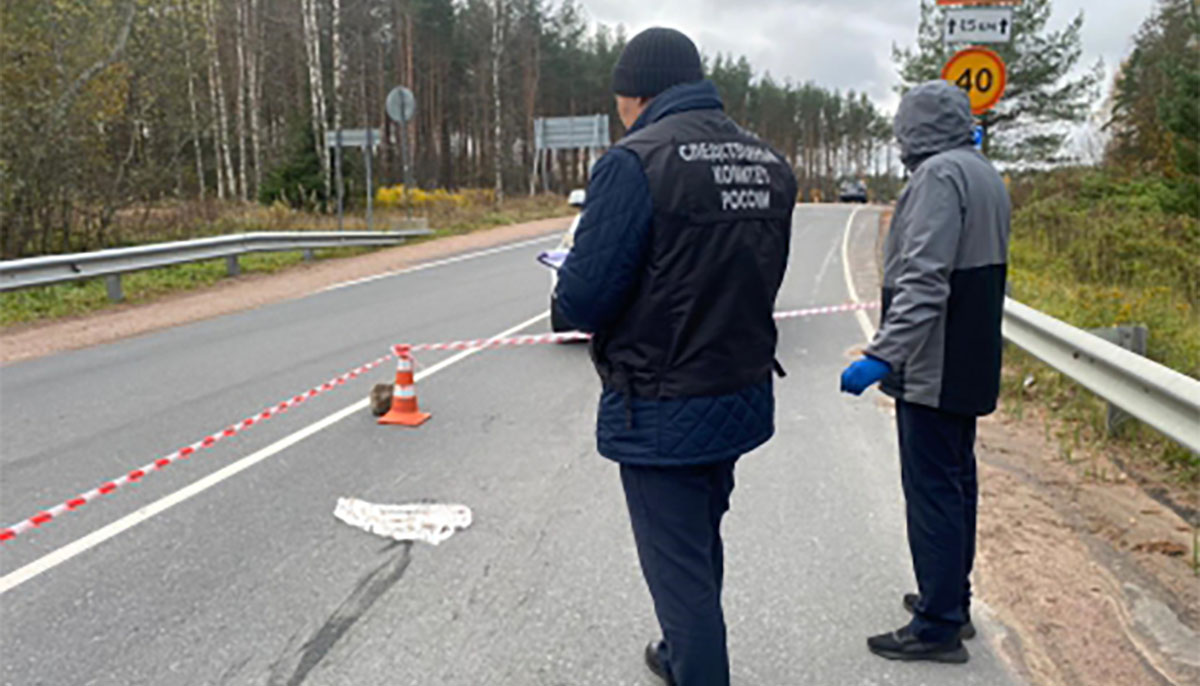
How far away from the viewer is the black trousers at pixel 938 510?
3.14 m

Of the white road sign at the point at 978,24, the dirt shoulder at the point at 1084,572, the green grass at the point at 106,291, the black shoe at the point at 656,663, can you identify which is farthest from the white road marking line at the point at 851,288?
the green grass at the point at 106,291

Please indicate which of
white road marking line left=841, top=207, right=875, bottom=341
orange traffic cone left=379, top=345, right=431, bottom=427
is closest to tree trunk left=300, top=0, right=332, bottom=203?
white road marking line left=841, top=207, right=875, bottom=341

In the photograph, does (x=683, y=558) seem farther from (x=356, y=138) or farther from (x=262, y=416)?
(x=356, y=138)

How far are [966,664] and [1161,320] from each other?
20.4 ft

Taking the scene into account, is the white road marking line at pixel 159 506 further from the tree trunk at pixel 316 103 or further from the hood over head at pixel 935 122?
the tree trunk at pixel 316 103

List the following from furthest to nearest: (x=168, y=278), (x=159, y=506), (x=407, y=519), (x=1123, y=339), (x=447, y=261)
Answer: (x=447, y=261) → (x=168, y=278) → (x=1123, y=339) → (x=159, y=506) → (x=407, y=519)

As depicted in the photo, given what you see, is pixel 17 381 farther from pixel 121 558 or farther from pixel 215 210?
pixel 215 210

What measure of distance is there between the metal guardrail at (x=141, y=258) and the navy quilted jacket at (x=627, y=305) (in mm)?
11405

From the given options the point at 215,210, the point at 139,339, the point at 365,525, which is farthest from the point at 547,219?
the point at 365,525

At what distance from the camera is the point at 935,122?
122 inches

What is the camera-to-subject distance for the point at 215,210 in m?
21.8

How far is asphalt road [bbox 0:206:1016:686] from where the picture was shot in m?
3.16

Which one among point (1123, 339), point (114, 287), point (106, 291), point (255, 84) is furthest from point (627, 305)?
point (255, 84)

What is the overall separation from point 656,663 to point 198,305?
11.1 meters
